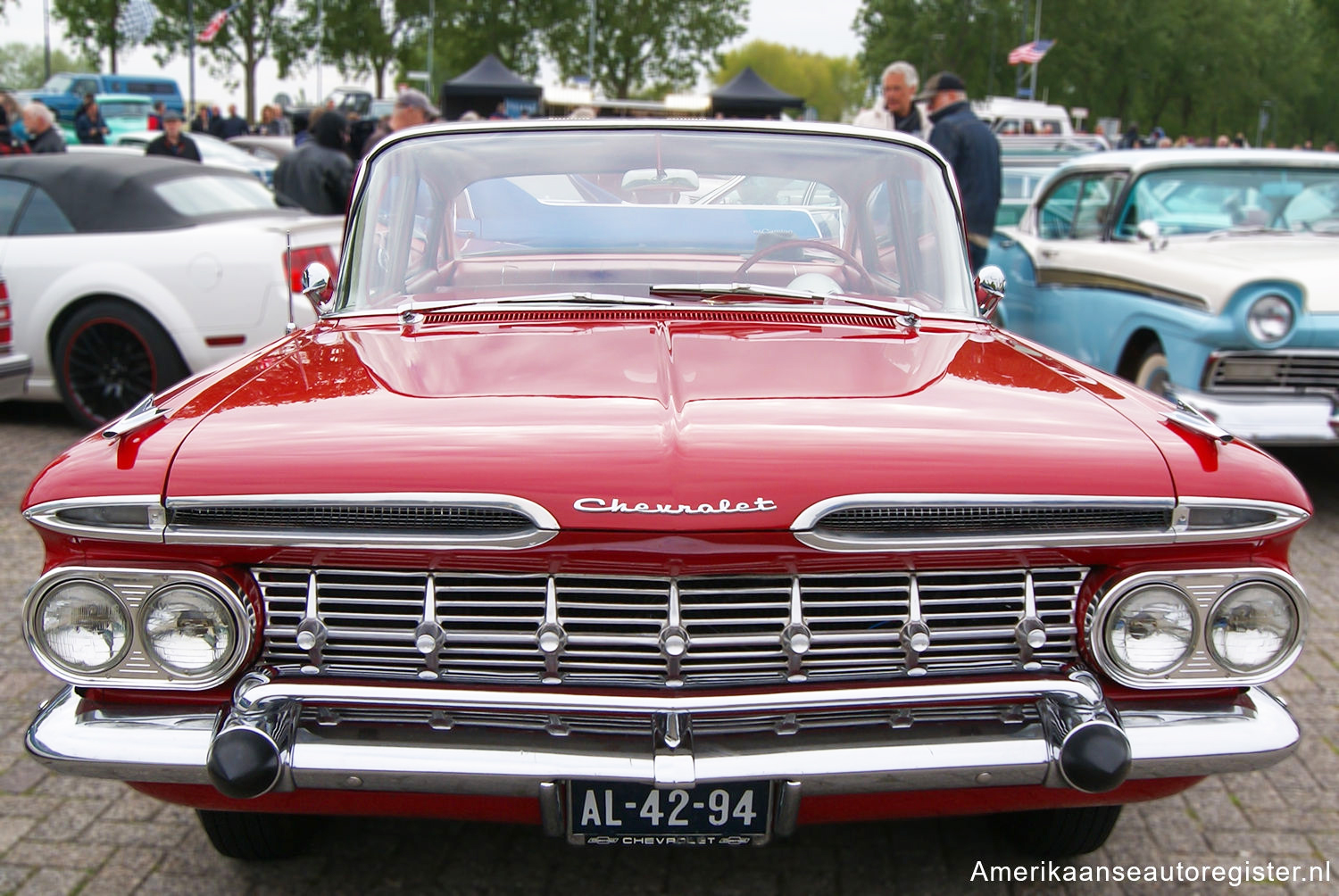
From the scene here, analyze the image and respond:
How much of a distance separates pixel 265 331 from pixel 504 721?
4.83 metres

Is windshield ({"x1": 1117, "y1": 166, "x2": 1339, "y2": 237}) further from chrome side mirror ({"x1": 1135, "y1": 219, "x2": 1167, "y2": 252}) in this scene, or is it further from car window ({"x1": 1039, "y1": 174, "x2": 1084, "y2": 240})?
car window ({"x1": 1039, "y1": 174, "x2": 1084, "y2": 240})

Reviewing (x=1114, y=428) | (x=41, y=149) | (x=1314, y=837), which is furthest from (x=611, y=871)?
(x=41, y=149)

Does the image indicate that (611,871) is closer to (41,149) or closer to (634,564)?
(634,564)

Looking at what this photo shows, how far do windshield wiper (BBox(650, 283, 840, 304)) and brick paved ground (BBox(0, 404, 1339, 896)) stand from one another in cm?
131

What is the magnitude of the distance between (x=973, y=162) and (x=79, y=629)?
6.04 m

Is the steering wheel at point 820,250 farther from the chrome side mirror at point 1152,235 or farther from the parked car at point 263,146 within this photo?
the parked car at point 263,146

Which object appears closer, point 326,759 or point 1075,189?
point 326,759

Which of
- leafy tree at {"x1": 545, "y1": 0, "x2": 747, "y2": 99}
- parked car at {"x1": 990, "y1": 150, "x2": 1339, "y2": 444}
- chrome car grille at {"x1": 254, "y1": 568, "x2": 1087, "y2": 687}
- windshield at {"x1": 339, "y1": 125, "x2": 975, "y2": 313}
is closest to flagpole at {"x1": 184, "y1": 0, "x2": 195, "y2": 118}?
leafy tree at {"x1": 545, "y1": 0, "x2": 747, "y2": 99}

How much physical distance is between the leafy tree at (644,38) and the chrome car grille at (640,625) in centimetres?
5223

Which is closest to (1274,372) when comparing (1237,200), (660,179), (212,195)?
(1237,200)

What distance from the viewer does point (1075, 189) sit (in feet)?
25.1

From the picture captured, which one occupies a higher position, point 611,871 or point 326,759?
point 326,759

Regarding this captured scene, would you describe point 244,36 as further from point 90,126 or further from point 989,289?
point 989,289

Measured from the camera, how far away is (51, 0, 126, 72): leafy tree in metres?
47.0
